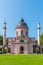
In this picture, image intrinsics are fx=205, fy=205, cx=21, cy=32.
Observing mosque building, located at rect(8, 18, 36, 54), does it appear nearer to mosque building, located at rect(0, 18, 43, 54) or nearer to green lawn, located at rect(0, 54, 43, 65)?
mosque building, located at rect(0, 18, 43, 54)

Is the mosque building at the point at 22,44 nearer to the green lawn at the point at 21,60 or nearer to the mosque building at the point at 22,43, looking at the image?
the mosque building at the point at 22,43

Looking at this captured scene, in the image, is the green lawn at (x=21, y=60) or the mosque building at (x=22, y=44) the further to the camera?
the mosque building at (x=22, y=44)

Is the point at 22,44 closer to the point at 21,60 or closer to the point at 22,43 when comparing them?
the point at 22,43

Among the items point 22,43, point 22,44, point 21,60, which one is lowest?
point 21,60

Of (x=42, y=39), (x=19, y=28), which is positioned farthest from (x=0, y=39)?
(x=19, y=28)

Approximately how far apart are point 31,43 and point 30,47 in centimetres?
119

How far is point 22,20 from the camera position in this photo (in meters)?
66.5

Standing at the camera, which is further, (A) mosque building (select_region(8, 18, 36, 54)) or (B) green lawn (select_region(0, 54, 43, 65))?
(A) mosque building (select_region(8, 18, 36, 54))

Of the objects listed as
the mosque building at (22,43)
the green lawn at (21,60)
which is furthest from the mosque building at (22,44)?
the green lawn at (21,60)

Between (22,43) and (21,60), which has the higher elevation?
(22,43)

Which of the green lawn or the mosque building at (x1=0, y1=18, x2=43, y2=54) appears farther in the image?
the mosque building at (x1=0, y1=18, x2=43, y2=54)

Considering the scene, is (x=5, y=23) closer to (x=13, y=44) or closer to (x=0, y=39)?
(x=13, y=44)

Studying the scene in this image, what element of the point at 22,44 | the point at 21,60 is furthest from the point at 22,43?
the point at 21,60

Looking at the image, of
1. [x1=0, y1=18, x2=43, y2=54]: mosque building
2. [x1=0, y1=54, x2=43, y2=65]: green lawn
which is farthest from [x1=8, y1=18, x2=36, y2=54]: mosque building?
[x1=0, y1=54, x2=43, y2=65]: green lawn
